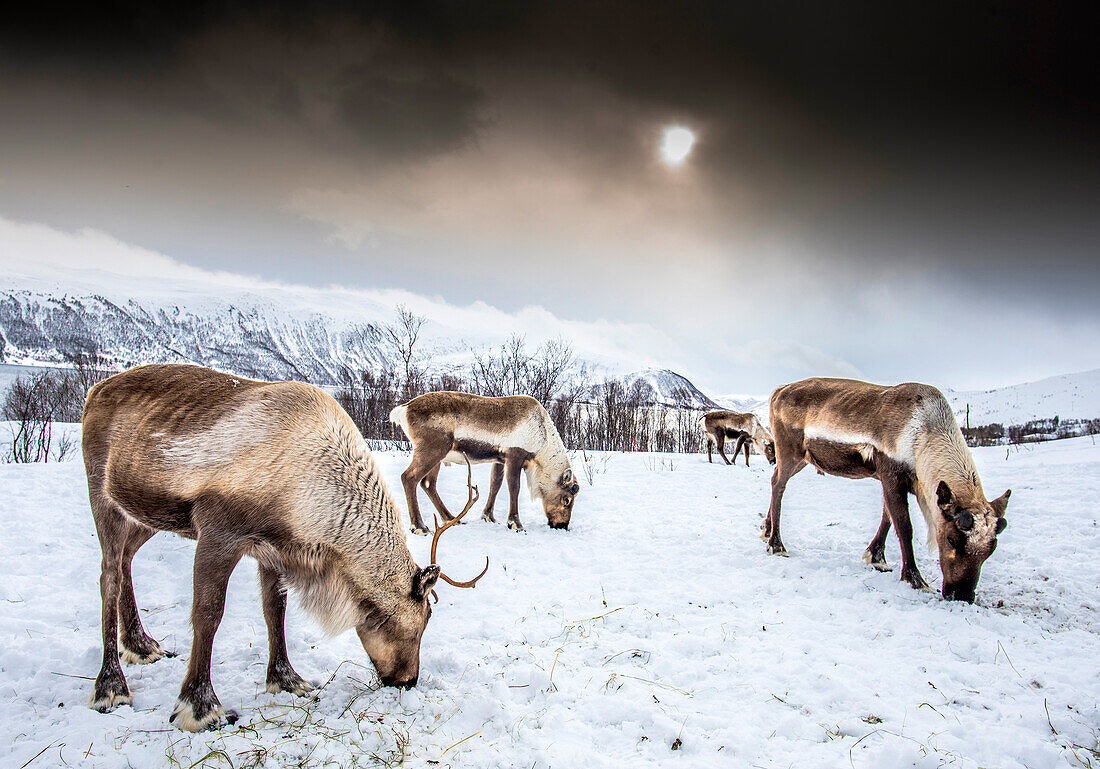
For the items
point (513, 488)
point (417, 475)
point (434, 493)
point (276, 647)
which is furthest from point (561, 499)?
point (276, 647)

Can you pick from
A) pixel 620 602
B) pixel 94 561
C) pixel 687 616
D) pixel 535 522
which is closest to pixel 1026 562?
pixel 687 616

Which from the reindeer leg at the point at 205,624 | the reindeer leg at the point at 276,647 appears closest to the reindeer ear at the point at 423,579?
the reindeer leg at the point at 276,647

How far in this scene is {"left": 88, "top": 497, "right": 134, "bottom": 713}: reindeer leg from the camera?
323 cm

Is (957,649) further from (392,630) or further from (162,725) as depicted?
(162,725)

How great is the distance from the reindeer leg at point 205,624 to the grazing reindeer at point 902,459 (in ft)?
21.4

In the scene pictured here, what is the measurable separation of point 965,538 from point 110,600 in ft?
25.5

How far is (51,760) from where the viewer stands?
261 centimetres

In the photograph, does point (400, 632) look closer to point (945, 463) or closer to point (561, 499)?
point (561, 499)

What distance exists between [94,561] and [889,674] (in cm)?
821

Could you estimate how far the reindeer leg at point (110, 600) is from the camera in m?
3.23

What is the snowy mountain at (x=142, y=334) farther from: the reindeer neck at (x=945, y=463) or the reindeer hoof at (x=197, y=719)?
the reindeer neck at (x=945, y=463)

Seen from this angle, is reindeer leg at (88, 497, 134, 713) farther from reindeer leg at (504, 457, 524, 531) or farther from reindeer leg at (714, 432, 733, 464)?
reindeer leg at (714, 432, 733, 464)

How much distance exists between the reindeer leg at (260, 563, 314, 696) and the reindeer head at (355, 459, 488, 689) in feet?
2.16

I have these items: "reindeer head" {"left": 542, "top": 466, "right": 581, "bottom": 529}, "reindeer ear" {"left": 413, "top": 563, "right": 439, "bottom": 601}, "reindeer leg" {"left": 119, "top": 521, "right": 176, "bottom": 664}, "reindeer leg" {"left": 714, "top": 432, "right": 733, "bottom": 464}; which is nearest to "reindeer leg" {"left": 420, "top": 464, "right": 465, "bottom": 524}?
"reindeer head" {"left": 542, "top": 466, "right": 581, "bottom": 529}
